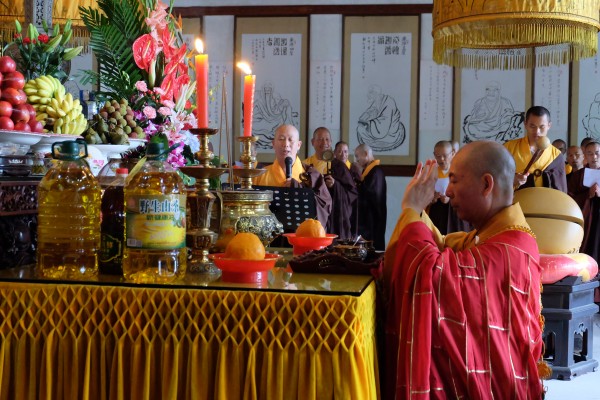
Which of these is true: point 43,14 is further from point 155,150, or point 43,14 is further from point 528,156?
point 528,156

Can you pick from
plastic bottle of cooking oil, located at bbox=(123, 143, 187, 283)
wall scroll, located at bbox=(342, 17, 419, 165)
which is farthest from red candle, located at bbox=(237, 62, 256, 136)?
wall scroll, located at bbox=(342, 17, 419, 165)

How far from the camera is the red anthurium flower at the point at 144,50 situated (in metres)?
2.68

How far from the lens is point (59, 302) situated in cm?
140

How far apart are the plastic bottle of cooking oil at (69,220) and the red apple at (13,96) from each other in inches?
15.0

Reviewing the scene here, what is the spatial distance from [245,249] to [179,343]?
0.22 m

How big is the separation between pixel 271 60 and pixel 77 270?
6.45 meters

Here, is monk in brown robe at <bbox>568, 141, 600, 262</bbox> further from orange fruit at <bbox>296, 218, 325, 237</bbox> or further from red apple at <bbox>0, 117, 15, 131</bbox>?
red apple at <bbox>0, 117, 15, 131</bbox>

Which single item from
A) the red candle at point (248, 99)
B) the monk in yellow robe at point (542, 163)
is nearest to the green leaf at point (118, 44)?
the red candle at point (248, 99)

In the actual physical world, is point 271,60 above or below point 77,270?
above

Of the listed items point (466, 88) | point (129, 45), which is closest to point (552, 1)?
point (129, 45)

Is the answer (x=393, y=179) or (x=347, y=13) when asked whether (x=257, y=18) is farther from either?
(x=393, y=179)

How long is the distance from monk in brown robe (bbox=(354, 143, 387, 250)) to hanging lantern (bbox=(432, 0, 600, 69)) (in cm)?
333

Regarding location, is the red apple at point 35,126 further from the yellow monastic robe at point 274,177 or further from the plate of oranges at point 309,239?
the yellow monastic robe at point 274,177

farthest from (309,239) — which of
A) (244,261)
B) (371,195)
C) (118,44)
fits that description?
(371,195)
